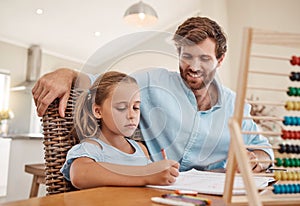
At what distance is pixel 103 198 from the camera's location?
61 centimetres

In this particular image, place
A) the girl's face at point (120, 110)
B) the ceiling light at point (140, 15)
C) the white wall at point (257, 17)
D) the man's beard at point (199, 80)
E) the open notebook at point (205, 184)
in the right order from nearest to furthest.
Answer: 1. the open notebook at point (205, 184)
2. the girl's face at point (120, 110)
3. the man's beard at point (199, 80)
4. the ceiling light at point (140, 15)
5. the white wall at point (257, 17)

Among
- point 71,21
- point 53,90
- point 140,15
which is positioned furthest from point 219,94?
point 71,21

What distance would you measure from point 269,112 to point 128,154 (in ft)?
12.2

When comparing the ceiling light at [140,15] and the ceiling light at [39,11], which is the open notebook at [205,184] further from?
the ceiling light at [39,11]

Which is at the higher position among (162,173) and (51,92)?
(51,92)

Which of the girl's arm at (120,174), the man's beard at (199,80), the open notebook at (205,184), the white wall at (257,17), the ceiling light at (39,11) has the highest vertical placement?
the ceiling light at (39,11)

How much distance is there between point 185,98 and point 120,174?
0.30 metres

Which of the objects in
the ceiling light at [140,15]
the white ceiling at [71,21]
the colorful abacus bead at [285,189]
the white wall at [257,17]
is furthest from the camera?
the white ceiling at [71,21]

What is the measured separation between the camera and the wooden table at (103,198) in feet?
1.86

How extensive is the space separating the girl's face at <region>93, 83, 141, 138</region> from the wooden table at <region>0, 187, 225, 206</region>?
0.17m

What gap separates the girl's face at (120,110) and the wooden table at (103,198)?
0.57ft

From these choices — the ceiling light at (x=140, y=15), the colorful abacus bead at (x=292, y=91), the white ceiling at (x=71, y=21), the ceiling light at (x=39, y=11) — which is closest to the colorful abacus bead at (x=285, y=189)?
the colorful abacus bead at (x=292, y=91)

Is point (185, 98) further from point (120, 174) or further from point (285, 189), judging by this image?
point (285, 189)

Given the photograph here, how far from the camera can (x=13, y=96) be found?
20.8 ft
